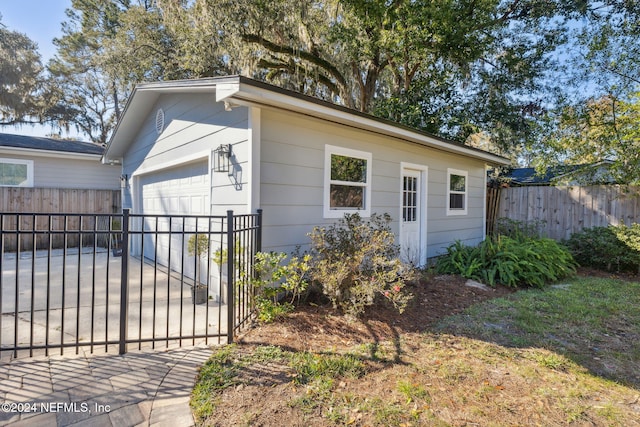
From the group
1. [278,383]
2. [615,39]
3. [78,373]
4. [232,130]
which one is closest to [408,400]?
[278,383]

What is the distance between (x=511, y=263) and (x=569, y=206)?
4.17m

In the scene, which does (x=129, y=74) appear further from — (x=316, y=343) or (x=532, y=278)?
(x=532, y=278)

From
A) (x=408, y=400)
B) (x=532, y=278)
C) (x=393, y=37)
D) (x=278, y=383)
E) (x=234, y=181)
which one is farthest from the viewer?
(x=393, y=37)

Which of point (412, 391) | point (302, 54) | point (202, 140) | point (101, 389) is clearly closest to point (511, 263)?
point (412, 391)

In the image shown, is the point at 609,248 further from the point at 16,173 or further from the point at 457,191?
the point at 16,173

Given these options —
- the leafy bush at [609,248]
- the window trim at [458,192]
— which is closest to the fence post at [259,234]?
the window trim at [458,192]

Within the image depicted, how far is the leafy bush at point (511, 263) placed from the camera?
19.5ft

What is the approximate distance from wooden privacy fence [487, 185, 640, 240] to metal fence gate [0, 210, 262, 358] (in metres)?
8.51

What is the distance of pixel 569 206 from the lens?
8680 millimetres

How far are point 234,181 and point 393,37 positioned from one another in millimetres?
6582

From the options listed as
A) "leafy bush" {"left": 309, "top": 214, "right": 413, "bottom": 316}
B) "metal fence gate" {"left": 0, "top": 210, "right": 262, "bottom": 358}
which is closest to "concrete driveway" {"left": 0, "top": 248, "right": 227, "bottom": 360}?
"metal fence gate" {"left": 0, "top": 210, "right": 262, "bottom": 358}

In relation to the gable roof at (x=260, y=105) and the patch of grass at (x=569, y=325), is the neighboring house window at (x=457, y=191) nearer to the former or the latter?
the gable roof at (x=260, y=105)

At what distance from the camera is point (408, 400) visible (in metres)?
2.39

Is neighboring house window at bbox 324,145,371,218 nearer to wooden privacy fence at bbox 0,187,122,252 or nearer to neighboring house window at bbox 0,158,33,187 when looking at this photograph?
wooden privacy fence at bbox 0,187,122,252
